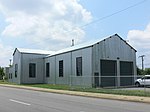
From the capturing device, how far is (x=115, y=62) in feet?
138

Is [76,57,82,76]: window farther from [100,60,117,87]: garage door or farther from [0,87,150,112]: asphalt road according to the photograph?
[0,87,150,112]: asphalt road

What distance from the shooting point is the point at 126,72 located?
4334 centimetres

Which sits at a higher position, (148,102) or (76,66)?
(76,66)

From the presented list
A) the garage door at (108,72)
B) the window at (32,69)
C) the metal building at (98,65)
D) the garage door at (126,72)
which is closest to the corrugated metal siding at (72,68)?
the metal building at (98,65)

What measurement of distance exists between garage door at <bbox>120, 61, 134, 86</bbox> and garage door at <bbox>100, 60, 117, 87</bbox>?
1395mm

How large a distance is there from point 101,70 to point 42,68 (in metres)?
22.7

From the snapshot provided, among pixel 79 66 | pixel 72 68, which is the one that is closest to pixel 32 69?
pixel 72 68

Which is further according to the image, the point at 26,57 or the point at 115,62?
the point at 26,57

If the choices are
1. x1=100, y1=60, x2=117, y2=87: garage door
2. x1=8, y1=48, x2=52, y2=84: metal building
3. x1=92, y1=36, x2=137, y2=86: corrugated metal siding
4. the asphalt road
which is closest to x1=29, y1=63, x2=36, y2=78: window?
x1=8, y1=48, x2=52, y2=84: metal building

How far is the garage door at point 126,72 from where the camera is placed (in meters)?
42.2

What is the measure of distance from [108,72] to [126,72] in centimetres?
392

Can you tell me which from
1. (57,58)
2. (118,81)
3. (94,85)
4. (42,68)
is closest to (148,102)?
(94,85)

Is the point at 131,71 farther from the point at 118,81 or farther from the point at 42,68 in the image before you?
the point at 42,68

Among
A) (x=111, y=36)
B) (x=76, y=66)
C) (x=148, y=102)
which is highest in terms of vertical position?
(x=111, y=36)
